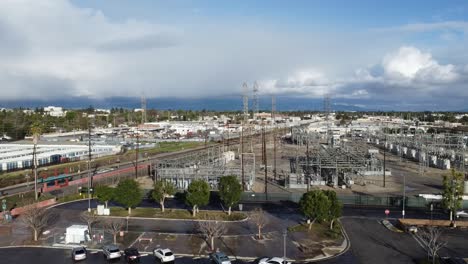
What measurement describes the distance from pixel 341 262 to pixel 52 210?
96.3 ft

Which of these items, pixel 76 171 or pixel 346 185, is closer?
pixel 346 185

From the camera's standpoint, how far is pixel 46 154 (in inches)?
2931

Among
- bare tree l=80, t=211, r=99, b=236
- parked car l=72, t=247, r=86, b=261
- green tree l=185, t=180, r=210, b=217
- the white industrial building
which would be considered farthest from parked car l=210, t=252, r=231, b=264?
the white industrial building

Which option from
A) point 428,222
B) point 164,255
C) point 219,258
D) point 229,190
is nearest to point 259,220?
point 229,190

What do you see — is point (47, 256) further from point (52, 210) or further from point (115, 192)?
point (52, 210)

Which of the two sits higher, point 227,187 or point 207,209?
point 227,187

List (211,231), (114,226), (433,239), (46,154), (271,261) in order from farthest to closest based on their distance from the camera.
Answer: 1. (46,154)
2. (114,226)
3. (211,231)
4. (433,239)
5. (271,261)

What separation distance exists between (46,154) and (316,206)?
59.9 meters

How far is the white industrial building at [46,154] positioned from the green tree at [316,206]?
53589 millimetres

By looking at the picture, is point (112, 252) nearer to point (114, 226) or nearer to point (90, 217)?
point (114, 226)

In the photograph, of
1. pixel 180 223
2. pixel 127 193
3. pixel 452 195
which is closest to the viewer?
pixel 180 223

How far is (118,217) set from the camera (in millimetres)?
37062

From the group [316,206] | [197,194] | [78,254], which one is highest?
[197,194]

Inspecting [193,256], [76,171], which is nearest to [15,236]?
[193,256]
